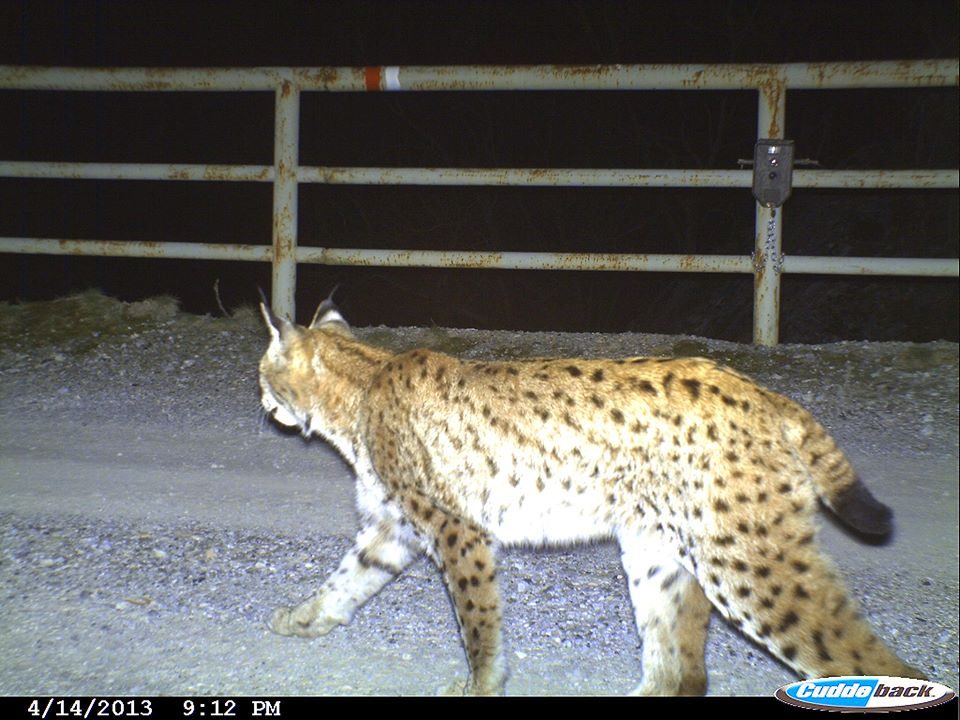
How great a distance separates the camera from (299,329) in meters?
4.10

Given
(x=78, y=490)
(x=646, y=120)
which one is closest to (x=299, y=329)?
(x=78, y=490)

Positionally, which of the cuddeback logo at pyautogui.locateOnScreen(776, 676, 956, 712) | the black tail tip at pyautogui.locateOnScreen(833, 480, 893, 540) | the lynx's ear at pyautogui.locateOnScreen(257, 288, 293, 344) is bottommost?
the cuddeback logo at pyautogui.locateOnScreen(776, 676, 956, 712)

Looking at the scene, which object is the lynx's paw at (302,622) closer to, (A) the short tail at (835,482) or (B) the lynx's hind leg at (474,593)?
(B) the lynx's hind leg at (474,593)

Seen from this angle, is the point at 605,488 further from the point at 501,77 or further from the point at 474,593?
the point at 501,77

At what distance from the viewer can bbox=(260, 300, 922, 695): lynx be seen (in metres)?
3.05

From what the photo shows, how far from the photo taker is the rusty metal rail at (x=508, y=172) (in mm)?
7176

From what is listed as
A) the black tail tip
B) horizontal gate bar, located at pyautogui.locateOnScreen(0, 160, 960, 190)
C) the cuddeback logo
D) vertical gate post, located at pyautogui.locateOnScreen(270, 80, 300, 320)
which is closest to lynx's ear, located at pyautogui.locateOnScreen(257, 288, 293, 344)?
the black tail tip

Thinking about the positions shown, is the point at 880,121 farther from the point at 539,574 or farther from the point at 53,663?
the point at 53,663

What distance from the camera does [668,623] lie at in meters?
3.48

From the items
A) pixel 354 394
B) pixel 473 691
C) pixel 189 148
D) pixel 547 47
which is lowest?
pixel 473 691

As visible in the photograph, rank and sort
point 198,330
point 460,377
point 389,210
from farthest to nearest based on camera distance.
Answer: point 389,210
point 198,330
point 460,377

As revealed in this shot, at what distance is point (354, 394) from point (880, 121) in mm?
13381

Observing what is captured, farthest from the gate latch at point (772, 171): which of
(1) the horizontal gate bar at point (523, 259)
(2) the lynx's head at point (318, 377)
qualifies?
(2) the lynx's head at point (318, 377)

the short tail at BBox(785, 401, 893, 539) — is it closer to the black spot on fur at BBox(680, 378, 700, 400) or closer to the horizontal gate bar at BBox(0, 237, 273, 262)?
the black spot on fur at BBox(680, 378, 700, 400)
